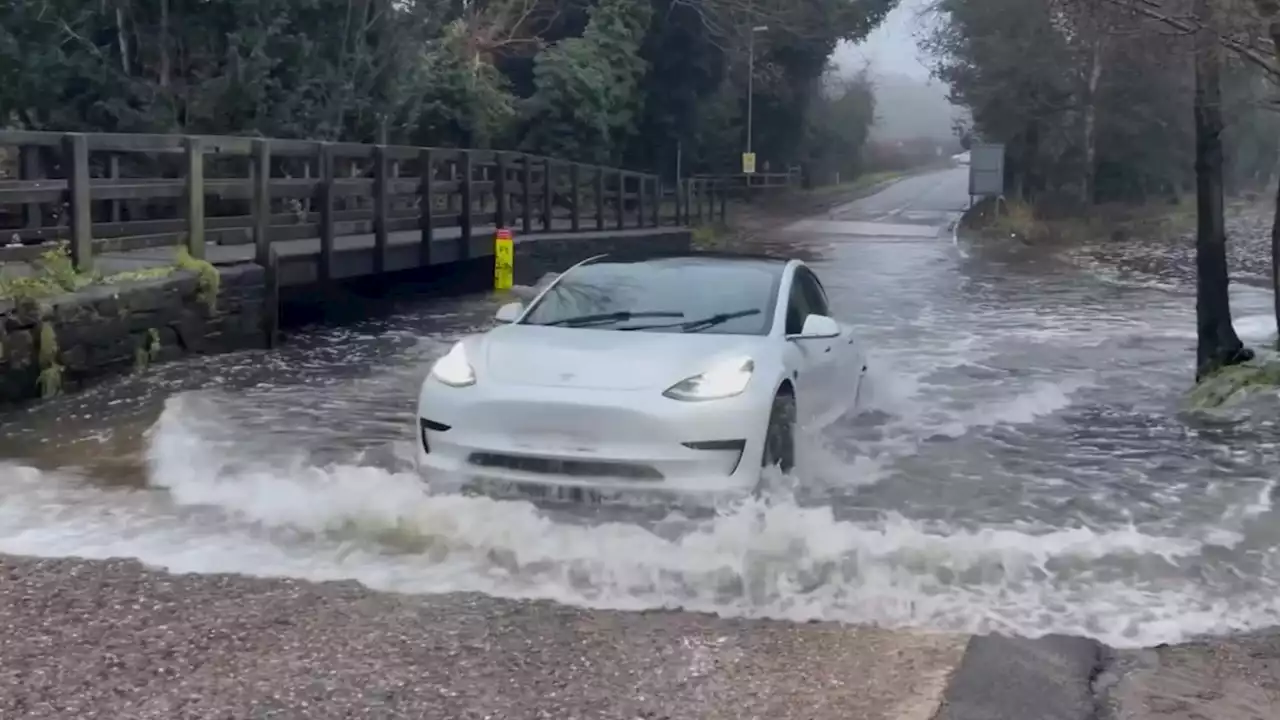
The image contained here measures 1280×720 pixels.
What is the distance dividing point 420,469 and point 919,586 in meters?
2.56

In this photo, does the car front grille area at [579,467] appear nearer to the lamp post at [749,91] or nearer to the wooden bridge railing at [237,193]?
the wooden bridge railing at [237,193]

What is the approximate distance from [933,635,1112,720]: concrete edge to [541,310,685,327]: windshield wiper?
128 inches

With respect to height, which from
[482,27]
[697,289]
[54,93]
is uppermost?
[482,27]

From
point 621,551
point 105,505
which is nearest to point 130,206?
point 105,505

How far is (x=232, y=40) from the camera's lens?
19000 millimetres

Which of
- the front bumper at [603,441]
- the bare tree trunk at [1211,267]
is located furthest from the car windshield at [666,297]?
the bare tree trunk at [1211,267]

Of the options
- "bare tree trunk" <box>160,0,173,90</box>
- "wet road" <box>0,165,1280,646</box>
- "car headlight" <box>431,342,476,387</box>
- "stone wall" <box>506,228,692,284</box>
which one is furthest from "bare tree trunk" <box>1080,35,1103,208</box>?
"car headlight" <box>431,342,476,387</box>

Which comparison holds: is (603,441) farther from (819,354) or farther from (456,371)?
(819,354)

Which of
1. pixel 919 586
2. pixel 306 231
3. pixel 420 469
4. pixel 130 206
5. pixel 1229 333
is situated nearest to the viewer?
pixel 919 586

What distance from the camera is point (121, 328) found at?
38.4 ft

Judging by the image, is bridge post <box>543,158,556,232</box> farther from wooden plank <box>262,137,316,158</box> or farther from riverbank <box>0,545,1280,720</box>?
riverbank <box>0,545,1280,720</box>

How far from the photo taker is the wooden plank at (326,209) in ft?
51.7

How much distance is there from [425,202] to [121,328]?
731 centimetres

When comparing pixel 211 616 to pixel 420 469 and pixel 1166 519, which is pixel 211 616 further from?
pixel 1166 519
